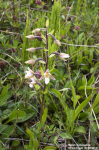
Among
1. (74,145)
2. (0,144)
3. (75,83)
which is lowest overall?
(74,145)

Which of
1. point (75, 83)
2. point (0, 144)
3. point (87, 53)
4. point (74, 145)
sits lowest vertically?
point (74, 145)

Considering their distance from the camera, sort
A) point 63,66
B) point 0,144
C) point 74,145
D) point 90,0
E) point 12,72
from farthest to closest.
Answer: point 90,0 → point 63,66 → point 12,72 → point 74,145 → point 0,144

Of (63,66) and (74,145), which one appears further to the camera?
(63,66)

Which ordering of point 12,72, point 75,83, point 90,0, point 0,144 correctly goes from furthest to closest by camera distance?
point 90,0 < point 12,72 < point 75,83 < point 0,144

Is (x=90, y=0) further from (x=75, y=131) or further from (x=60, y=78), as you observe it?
(x=75, y=131)

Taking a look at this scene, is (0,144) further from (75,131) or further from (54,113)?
(75,131)

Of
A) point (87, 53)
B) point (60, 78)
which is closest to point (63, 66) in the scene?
point (60, 78)

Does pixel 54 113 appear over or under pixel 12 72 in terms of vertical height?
under

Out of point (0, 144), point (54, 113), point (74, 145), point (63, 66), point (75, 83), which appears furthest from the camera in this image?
point (63, 66)

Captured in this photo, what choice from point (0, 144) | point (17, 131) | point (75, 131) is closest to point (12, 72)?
point (17, 131)
